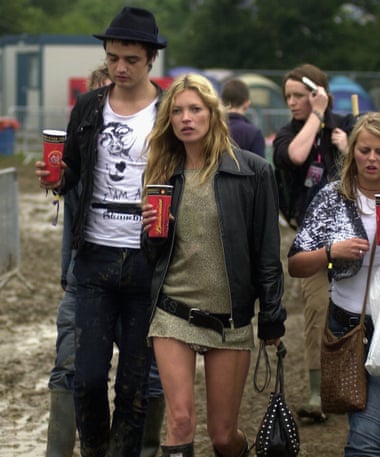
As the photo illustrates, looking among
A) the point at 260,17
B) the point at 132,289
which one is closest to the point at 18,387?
the point at 132,289

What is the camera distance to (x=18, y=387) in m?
7.55

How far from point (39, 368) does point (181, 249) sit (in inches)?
144

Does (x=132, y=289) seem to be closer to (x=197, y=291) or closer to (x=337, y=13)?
(x=197, y=291)

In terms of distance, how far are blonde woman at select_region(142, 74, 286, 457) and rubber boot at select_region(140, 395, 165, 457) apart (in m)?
1.03

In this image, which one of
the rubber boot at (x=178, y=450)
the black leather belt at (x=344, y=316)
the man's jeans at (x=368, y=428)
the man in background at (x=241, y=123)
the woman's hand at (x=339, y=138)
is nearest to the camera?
the man's jeans at (x=368, y=428)

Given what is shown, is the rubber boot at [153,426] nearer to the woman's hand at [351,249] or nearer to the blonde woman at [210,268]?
the blonde woman at [210,268]

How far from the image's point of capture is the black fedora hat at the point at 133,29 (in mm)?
4973

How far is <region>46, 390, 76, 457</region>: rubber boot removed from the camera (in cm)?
557

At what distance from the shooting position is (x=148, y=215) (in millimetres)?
4469

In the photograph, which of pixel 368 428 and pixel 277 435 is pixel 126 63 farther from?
pixel 368 428

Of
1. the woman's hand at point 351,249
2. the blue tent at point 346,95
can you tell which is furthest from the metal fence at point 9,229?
the blue tent at point 346,95

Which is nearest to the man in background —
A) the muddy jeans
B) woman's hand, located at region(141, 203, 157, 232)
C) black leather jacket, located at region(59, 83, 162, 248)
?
the muddy jeans

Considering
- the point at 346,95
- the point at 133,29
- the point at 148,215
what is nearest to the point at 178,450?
the point at 148,215

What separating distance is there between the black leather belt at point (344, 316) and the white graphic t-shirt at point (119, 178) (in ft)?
2.96
